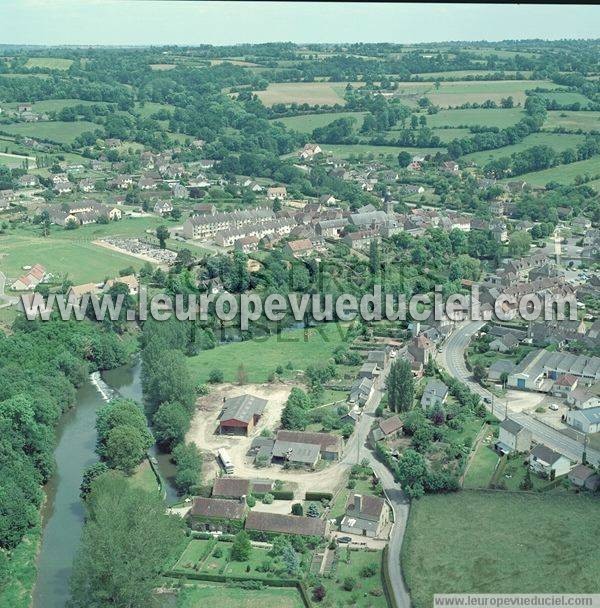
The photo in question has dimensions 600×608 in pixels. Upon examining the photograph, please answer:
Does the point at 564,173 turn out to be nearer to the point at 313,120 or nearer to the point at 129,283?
the point at 313,120

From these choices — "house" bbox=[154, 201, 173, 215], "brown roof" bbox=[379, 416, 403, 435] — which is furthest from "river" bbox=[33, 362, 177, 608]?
"house" bbox=[154, 201, 173, 215]

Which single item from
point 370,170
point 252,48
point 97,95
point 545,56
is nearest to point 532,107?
point 370,170

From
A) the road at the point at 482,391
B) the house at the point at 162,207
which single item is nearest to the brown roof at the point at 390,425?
A: the road at the point at 482,391

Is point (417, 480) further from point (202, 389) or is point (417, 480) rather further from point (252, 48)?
point (252, 48)

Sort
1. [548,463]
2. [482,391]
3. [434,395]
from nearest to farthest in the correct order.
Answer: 1. [548,463]
2. [434,395]
3. [482,391]

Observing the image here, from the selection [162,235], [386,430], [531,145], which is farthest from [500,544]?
[531,145]

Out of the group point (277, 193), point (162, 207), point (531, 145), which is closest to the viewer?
point (162, 207)
